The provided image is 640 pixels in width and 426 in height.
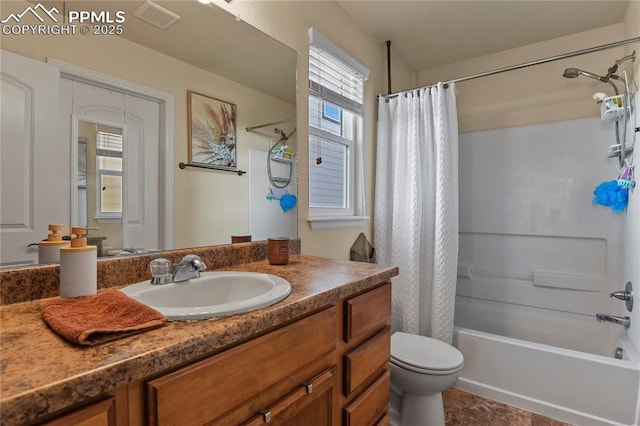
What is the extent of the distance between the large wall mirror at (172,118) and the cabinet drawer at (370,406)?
2.43 feet

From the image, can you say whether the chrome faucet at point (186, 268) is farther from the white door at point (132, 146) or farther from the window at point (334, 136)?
the window at point (334, 136)

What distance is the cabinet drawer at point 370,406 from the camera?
1031 mm

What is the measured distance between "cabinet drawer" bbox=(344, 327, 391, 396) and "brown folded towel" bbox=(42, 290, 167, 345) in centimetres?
61

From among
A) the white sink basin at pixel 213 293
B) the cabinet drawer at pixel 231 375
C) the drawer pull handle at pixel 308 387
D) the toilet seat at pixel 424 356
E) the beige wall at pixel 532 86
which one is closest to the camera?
the cabinet drawer at pixel 231 375

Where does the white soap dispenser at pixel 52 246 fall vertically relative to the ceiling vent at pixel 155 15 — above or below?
below

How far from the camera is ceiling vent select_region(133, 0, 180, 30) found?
1036 mm

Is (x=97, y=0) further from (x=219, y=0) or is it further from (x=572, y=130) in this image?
(x=572, y=130)

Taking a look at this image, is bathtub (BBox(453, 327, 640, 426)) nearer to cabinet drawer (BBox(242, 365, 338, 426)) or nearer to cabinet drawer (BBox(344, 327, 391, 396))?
cabinet drawer (BBox(344, 327, 391, 396))

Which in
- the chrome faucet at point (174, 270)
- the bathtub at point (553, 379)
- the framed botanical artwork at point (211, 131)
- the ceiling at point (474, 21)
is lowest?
the bathtub at point (553, 379)

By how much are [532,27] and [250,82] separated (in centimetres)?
209

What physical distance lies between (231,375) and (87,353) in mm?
253

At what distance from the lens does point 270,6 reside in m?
1.50

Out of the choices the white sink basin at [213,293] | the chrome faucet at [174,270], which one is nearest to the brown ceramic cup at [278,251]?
the white sink basin at [213,293]

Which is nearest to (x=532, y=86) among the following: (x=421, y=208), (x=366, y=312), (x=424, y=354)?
(x=421, y=208)
